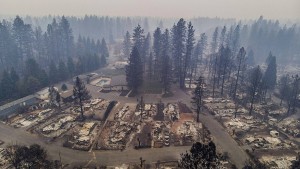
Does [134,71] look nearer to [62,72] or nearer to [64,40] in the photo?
[62,72]

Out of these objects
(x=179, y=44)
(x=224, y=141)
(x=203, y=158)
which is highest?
(x=179, y=44)

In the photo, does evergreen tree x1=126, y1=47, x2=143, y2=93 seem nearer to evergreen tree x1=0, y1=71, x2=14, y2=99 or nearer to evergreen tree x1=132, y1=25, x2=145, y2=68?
evergreen tree x1=132, y1=25, x2=145, y2=68

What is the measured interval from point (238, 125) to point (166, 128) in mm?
18531

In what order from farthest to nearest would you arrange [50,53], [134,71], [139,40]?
1. [50,53]
2. [139,40]
3. [134,71]

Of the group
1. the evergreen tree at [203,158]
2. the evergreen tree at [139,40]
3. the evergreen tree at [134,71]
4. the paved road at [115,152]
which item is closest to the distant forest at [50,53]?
the evergreen tree at [139,40]

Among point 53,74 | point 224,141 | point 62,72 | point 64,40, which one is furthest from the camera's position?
point 64,40

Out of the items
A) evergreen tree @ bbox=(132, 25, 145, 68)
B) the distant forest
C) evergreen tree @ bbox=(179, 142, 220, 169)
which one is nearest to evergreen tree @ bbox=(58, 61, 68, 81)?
the distant forest

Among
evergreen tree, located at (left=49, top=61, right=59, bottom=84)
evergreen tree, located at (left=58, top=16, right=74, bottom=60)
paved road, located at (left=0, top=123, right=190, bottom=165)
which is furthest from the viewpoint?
evergreen tree, located at (left=58, top=16, right=74, bottom=60)

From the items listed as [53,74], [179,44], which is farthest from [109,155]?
[179,44]

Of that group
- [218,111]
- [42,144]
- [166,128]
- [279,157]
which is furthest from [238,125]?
[42,144]

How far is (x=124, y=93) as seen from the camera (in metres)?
84.9

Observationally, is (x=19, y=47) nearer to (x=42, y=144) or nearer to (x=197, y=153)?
(x=42, y=144)

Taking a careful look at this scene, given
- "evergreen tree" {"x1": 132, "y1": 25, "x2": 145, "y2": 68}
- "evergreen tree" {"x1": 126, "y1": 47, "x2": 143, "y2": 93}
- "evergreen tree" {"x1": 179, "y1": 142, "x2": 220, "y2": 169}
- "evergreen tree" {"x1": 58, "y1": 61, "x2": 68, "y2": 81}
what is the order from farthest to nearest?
"evergreen tree" {"x1": 132, "y1": 25, "x2": 145, "y2": 68}, "evergreen tree" {"x1": 58, "y1": 61, "x2": 68, "y2": 81}, "evergreen tree" {"x1": 126, "y1": 47, "x2": 143, "y2": 93}, "evergreen tree" {"x1": 179, "y1": 142, "x2": 220, "y2": 169}

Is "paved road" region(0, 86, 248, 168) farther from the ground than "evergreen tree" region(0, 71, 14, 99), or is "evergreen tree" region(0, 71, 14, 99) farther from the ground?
"evergreen tree" region(0, 71, 14, 99)
